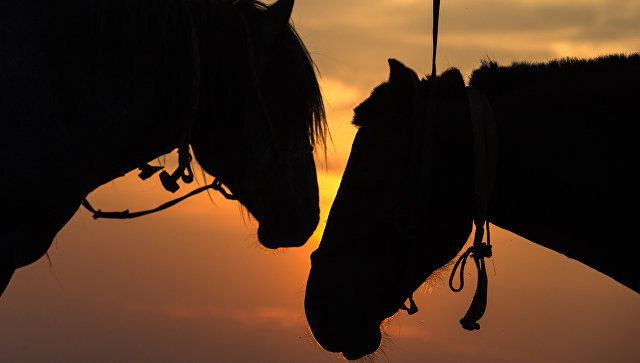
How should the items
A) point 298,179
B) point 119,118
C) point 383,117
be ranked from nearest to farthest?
point 383,117 → point 119,118 → point 298,179

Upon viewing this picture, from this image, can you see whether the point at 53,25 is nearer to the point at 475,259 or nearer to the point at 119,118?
the point at 119,118

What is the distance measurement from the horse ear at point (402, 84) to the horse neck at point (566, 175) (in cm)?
41

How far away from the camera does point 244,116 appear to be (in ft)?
17.5

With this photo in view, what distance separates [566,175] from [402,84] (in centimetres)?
90

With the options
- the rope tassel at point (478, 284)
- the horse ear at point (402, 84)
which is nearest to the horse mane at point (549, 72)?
the horse ear at point (402, 84)

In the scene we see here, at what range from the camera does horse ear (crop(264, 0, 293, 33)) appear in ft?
17.1

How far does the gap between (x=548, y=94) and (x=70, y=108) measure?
8.08ft

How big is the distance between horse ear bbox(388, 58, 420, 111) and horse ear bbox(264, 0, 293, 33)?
0.97 meters

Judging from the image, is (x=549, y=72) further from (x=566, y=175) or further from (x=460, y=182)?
(x=460, y=182)

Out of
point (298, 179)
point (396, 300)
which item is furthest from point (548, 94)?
point (298, 179)

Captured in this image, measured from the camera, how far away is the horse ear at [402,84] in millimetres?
4449

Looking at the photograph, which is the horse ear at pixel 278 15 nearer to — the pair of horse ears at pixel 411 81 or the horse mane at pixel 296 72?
the horse mane at pixel 296 72

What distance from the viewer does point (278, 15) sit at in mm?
5230

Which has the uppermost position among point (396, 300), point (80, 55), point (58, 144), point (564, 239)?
point (80, 55)
